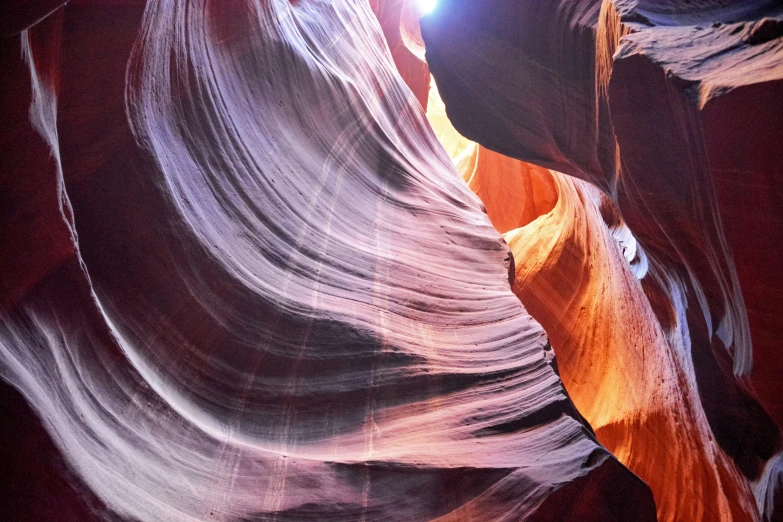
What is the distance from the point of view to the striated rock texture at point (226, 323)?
1569mm

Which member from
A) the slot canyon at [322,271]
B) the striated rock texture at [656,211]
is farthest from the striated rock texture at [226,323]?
the striated rock texture at [656,211]

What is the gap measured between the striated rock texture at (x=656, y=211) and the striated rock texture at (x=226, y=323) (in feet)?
3.72

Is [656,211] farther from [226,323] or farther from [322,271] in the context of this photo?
[226,323]

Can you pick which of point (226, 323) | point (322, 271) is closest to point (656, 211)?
point (322, 271)

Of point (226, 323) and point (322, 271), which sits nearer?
point (226, 323)

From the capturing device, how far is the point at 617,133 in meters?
2.78

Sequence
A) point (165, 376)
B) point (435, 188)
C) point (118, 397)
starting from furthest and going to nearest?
point (435, 188) < point (165, 376) < point (118, 397)

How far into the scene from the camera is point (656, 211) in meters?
3.06

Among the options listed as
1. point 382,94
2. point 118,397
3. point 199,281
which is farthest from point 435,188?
point 118,397

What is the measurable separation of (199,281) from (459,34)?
11.8 feet

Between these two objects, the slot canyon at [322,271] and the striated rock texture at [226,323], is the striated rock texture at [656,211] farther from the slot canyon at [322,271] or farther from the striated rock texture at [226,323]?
the striated rock texture at [226,323]

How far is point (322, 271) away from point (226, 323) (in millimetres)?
663

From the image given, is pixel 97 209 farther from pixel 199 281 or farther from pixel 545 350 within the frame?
pixel 545 350

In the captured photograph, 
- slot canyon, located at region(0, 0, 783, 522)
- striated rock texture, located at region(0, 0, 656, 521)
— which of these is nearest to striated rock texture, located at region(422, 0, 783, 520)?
slot canyon, located at region(0, 0, 783, 522)
